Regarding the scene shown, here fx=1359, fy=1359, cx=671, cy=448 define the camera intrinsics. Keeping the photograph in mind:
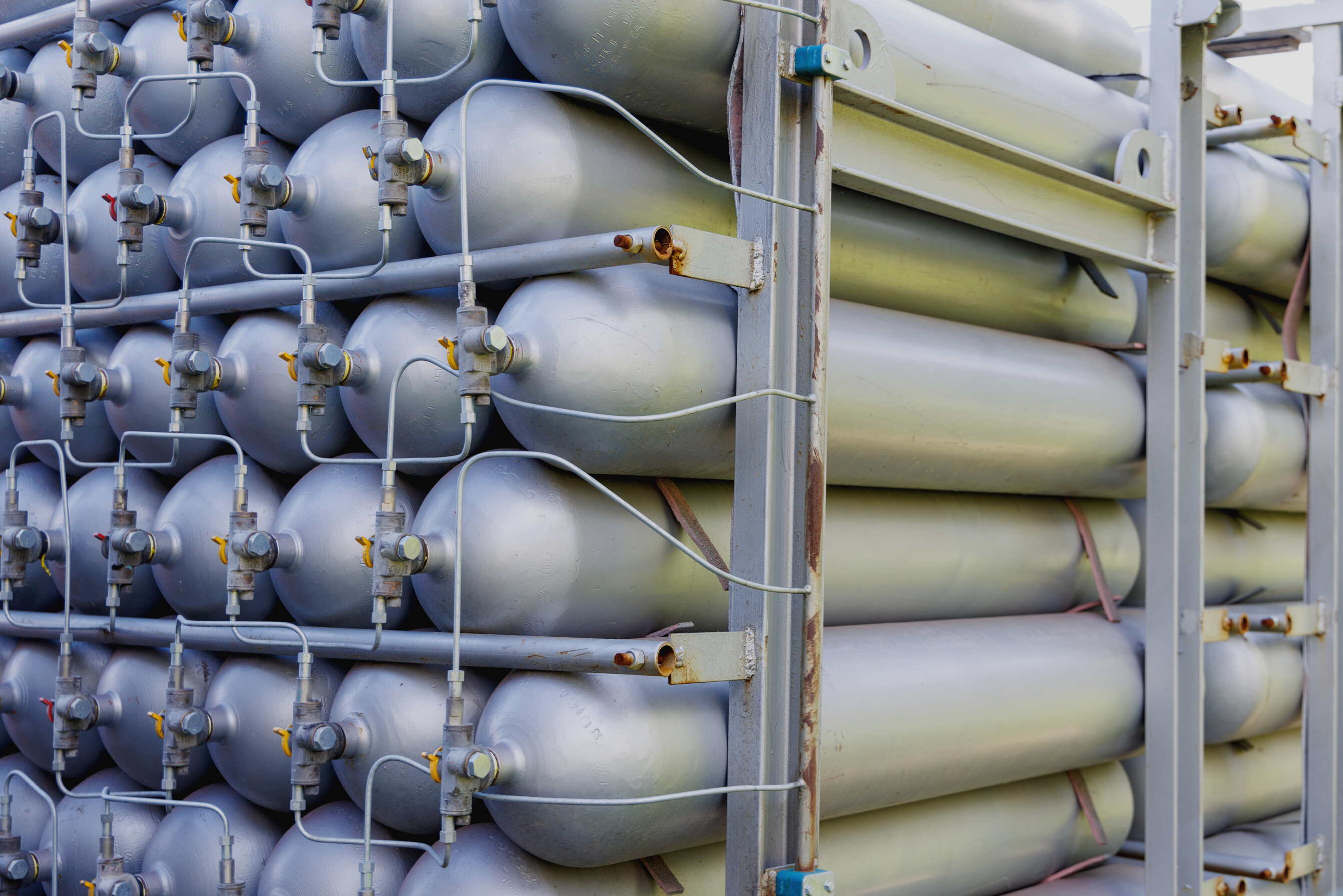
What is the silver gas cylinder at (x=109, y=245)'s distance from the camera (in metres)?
2.41

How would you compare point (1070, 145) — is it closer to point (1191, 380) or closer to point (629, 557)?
point (1191, 380)

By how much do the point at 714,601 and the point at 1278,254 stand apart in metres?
1.92

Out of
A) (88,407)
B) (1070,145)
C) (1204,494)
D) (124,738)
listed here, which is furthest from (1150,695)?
(88,407)

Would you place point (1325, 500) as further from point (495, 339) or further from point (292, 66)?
point (292, 66)

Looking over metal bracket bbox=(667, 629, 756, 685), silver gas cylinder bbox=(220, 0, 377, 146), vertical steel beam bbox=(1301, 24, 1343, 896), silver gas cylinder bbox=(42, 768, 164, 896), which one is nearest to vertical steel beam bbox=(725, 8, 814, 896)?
metal bracket bbox=(667, 629, 756, 685)

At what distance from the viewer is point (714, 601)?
6.81 feet

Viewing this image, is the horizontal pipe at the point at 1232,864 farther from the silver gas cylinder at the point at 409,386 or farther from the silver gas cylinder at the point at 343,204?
the silver gas cylinder at the point at 343,204

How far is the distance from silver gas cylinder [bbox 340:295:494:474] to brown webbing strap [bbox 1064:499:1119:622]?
4.70 feet

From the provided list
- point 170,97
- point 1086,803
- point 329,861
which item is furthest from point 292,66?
point 1086,803

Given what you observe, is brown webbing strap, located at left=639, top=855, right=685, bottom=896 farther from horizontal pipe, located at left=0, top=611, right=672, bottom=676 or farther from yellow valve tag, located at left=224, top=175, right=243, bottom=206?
yellow valve tag, located at left=224, top=175, right=243, bottom=206

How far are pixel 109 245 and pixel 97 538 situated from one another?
0.52 meters

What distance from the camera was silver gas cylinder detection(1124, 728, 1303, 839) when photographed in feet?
9.74

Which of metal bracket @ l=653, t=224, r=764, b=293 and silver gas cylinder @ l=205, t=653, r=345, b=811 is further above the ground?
metal bracket @ l=653, t=224, r=764, b=293

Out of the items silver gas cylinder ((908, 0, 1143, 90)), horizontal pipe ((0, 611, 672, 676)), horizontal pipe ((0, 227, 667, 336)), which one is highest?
silver gas cylinder ((908, 0, 1143, 90))
